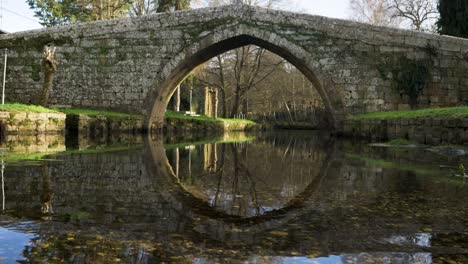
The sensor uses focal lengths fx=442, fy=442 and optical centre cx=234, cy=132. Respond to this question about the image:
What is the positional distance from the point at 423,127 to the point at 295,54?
5.91 metres

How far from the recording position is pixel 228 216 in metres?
2.76

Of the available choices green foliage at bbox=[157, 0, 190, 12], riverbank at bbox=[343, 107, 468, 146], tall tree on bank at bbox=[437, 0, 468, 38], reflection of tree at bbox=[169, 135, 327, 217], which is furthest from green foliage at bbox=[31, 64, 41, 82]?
tall tree on bank at bbox=[437, 0, 468, 38]

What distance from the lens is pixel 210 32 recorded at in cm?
1455

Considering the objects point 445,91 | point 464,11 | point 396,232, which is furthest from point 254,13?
point 396,232

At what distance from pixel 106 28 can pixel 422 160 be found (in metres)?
11.8

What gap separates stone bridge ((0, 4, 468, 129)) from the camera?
14.5m

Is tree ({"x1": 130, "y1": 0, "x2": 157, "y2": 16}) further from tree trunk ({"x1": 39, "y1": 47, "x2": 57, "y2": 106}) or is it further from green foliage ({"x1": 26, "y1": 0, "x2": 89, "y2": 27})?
tree trunk ({"x1": 39, "y1": 47, "x2": 57, "y2": 106})

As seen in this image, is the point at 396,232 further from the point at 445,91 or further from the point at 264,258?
the point at 445,91

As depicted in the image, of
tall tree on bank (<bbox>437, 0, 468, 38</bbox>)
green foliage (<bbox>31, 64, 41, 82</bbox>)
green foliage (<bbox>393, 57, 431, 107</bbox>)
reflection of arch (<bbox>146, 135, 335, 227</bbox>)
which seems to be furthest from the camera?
tall tree on bank (<bbox>437, 0, 468, 38</bbox>)

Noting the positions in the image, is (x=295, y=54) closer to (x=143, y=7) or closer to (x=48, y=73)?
(x=48, y=73)

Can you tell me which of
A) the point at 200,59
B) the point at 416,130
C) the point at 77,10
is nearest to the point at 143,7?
the point at 77,10

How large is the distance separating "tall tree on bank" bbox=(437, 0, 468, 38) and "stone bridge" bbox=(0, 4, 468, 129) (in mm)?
5947

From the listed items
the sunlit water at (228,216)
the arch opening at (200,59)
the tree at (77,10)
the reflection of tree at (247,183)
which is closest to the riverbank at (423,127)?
the arch opening at (200,59)

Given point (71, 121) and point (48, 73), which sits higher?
point (48, 73)
